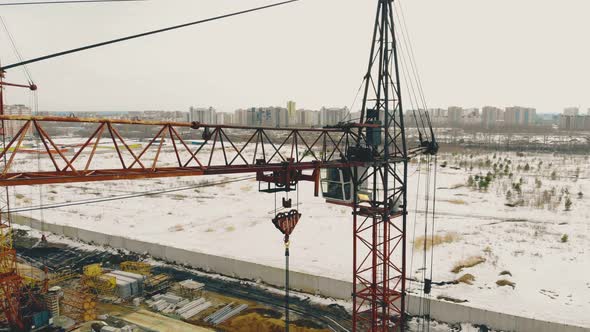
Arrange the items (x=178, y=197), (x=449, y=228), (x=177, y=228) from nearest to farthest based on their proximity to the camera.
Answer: (x=449, y=228), (x=177, y=228), (x=178, y=197)

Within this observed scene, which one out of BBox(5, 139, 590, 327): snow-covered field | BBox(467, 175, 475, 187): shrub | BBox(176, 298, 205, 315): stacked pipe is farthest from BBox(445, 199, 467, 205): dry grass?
BBox(176, 298, 205, 315): stacked pipe

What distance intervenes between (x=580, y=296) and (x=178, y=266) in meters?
22.9

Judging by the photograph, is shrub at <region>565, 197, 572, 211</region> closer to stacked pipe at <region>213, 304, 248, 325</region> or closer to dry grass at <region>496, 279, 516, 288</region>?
dry grass at <region>496, 279, 516, 288</region>

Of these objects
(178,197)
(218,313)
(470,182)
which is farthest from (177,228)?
(470,182)

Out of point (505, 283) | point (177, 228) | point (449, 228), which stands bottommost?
point (177, 228)

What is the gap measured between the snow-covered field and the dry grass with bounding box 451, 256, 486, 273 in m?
0.06

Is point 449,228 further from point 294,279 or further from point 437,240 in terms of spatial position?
point 294,279

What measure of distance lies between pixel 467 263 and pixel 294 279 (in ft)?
35.7

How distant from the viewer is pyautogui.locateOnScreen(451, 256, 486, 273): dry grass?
23078mm

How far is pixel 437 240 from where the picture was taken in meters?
27.8

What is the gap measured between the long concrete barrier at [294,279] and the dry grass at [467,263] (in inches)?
202

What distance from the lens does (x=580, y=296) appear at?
778 inches

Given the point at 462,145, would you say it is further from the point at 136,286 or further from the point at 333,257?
the point at 136,286

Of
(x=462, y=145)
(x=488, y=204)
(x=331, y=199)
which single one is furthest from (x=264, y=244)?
(x=462, y=145)
